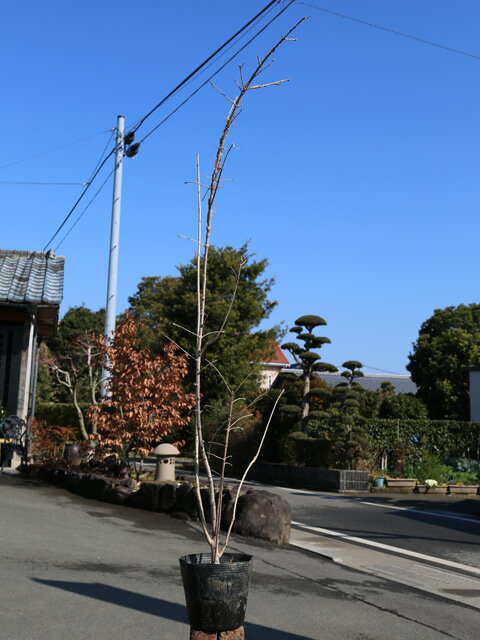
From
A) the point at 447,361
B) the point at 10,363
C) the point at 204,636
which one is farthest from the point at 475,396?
the point at 204,636

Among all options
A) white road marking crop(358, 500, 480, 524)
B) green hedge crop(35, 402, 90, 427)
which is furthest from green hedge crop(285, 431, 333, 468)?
green hedge crop(35, 402, 90, 427)

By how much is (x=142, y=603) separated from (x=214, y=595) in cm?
190

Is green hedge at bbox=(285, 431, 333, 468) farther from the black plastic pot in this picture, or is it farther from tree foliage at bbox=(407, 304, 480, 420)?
tree foliage at bbox=(407, 304, 480, 420)

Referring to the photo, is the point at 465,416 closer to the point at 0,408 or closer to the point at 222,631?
the point at 0,408

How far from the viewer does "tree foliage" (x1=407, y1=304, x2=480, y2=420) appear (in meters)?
39.9

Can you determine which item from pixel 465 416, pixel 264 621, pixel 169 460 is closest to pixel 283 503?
pixel 169 460

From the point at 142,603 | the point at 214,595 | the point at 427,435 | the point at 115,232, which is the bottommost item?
the point at 142,603

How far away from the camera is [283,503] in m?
9.96

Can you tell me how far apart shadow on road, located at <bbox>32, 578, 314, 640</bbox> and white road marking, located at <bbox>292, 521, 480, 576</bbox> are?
423 cm

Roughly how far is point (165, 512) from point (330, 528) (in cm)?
299

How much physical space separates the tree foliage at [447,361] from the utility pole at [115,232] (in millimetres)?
27489

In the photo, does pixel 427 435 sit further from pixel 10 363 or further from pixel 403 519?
pixel 10 363

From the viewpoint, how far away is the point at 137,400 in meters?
12.6

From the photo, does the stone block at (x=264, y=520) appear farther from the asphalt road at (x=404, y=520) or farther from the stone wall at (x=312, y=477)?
the stone wall at (x=312, y=477)
